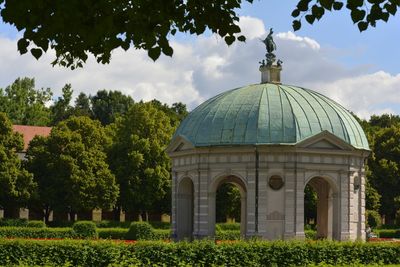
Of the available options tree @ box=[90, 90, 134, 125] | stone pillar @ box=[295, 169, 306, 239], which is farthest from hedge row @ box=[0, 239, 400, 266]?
tree @ box=[90, 90, 134, 125]

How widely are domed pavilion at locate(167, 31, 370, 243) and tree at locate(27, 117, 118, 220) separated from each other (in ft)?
69.1

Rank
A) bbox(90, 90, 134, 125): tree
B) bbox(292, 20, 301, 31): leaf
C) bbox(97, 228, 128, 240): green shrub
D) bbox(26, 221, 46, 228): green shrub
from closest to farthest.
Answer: bbox(292, 20, 301, 31): leaf, bbox(97, 228, 128, 240): green shrub, bbox(26, 221, 46, 228): green shrub, bbox(90, 90, 134, 125): tree

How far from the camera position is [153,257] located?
28.4 m

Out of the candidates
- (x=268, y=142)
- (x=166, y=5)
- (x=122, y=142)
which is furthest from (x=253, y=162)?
(x=122, y=142)

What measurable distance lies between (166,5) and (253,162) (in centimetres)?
2489

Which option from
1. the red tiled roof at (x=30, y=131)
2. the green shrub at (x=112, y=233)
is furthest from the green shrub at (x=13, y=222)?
the red tiled roof at (x=30, y=131)

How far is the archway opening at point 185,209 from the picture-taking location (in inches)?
1575

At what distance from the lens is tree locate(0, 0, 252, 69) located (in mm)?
11664

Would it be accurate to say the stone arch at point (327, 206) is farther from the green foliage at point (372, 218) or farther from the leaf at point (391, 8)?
the leaf at point (391, 8)

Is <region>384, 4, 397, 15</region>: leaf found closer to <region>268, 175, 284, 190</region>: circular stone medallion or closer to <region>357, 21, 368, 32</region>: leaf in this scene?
<region>357, 21, 368, 32</region>: leaf

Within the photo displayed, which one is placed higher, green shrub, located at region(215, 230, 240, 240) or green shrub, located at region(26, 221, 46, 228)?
green shrub, located at region(26, 221, 46, 228)

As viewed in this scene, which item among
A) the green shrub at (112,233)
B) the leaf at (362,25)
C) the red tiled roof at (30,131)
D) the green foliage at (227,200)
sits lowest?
the green shrub at (112,233)

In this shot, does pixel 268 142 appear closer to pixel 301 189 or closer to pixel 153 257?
pixel 301 189

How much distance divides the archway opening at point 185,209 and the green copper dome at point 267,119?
2.78 meters
